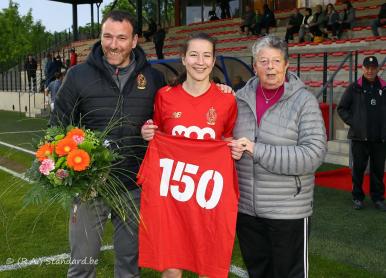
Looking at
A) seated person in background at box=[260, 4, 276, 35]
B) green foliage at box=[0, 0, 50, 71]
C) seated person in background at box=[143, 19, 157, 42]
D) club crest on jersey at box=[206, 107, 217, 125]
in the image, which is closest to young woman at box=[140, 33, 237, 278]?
club crest on jersey at box=[206, 107, 217, 125]

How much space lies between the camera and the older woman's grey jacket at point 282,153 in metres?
2.79

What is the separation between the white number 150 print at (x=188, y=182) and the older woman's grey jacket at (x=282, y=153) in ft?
0.53

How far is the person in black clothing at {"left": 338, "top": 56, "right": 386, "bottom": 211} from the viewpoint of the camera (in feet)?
20.8

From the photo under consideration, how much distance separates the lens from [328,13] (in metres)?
16.2

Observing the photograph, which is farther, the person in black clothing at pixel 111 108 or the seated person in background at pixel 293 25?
the seated person in background at pixel 293 25

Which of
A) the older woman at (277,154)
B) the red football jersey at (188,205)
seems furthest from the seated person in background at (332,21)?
the red football jersey at (188,205)

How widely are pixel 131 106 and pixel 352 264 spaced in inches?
101

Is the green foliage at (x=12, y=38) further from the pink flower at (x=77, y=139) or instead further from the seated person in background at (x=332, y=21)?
the pink flower at (x=77, y=139)

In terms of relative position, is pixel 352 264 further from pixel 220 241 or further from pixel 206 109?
pixel 206 109

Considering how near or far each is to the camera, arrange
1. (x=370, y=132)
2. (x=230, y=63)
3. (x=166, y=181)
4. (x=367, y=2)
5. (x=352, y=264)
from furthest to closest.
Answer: (x=367, y=2) → (x=230, y=63) → (x=370, y=132) → (x=352, y=264) → (x=166, y=181)

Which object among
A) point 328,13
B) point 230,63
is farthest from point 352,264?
point 328,13

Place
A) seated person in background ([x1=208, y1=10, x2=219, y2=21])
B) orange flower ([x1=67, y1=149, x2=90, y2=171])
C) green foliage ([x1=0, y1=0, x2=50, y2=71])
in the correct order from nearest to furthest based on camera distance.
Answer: orange flower ([x1=67, y1=149, x2=90, y2=171]), seated person in background ([x1=208, y1=10, x2=219, y2=21]), green foliage ([x1=0, y1=0, x2=50, y2=71])

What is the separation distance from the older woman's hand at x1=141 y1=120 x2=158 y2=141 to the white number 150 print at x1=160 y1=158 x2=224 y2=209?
16cm

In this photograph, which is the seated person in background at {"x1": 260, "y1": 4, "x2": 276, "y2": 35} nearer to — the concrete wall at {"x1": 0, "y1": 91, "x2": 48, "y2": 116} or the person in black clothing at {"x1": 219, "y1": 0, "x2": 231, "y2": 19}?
the person in black clothing at {"x1": 219, "y1": 0, "x2": 231, "y2": 19}
